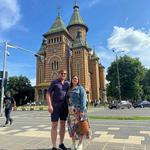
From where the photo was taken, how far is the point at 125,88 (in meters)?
Result: 64.5

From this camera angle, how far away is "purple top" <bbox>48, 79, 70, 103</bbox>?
598 cm

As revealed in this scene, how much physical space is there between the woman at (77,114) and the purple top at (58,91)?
0.77 feet

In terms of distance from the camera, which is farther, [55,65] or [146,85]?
[146,85]

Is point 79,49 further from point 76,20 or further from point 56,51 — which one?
point 76,20

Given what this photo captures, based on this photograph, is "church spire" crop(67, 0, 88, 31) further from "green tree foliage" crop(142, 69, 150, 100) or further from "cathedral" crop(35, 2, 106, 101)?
"green tree foliage" crop(142, 69, 150, 100)

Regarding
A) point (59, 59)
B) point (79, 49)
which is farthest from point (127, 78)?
point (59, 59)

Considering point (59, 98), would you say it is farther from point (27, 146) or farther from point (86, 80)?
point (86, 80)

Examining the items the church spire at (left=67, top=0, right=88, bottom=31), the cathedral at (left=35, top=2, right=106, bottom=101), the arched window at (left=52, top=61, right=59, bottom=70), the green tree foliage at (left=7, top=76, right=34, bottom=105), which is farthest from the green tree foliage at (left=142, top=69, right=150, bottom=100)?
the green tree foliage at (left=7, top=76, right=34, bottom=105)

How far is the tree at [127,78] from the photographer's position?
64062 millimetres

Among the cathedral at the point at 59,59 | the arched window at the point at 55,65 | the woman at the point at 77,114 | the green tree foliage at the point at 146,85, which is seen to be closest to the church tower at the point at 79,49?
the cathedral at the point at 59,59

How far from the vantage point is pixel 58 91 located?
6004 millimetres

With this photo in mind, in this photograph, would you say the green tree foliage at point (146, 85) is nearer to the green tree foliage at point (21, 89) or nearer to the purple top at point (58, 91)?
the green tree foliage at point (21, 89)

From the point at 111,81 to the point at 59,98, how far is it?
6145 cm

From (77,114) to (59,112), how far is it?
1.80ft
